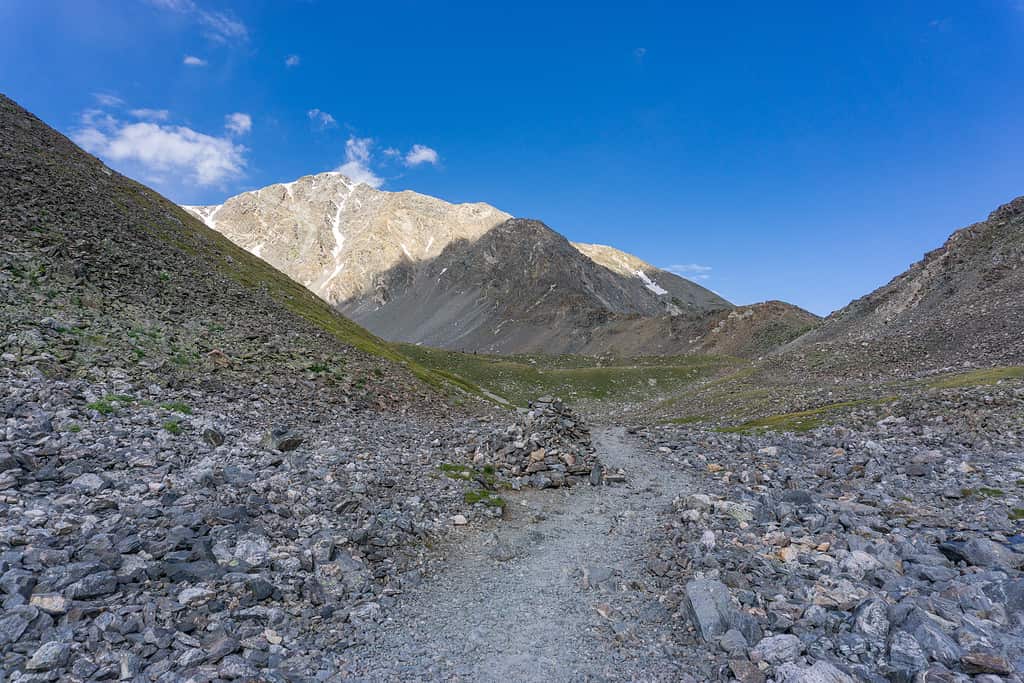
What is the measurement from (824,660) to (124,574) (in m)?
14.1

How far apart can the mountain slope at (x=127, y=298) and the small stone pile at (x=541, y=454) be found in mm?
14222

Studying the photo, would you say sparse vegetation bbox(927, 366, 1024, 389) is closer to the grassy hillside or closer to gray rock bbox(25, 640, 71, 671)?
gray rock bbox(25, 640, 71, 671)

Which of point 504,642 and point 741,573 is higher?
point 741,573

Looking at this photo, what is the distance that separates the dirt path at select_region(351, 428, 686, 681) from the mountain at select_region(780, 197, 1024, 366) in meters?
51.4

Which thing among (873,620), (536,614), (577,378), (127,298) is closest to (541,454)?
(536,614)

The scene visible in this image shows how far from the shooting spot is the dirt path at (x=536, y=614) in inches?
420

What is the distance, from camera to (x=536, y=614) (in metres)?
13.1

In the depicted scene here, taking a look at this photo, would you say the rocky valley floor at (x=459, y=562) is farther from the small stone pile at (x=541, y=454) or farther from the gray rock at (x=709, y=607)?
the small stone pile at (x=541, y=454)

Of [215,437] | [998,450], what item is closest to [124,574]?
[215,437]

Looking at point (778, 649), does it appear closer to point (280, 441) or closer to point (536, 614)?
point (536, 614)

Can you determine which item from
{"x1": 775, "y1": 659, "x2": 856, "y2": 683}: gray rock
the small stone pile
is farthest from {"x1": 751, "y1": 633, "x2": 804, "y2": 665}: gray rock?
the small stone pile

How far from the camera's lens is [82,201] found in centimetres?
4525

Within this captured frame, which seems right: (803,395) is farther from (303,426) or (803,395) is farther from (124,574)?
(124,574)

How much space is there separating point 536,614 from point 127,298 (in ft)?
112
